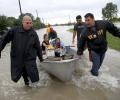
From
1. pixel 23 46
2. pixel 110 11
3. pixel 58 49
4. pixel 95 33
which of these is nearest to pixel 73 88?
pixel 95 33

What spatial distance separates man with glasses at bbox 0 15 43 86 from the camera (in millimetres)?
8305

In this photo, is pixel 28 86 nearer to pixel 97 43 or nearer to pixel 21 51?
pixel 21 51

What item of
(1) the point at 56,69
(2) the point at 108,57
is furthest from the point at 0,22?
(1) the point at 56,69

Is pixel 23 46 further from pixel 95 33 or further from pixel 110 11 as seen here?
pixel 110 11

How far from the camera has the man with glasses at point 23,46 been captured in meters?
8.30

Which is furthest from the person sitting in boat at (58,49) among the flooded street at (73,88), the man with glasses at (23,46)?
the man with glasses at (23,46)

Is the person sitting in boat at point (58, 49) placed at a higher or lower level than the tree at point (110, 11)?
higher

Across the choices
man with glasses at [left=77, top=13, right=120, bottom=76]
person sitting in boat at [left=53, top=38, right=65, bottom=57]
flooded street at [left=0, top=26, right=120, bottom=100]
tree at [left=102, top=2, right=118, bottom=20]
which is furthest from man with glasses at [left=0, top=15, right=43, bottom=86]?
tree at [left=102, top=2, right=118, bottom=20]

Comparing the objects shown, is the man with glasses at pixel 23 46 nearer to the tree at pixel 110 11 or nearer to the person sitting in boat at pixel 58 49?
the person sitting in boat at pixel 58 49

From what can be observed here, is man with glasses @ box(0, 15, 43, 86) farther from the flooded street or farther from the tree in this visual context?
the tree

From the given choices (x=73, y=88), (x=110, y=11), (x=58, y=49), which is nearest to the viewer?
(x=73, y=88)

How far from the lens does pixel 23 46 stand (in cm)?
830

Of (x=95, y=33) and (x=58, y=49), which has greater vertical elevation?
(x=95, y=33)

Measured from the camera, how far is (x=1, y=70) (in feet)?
45.6
